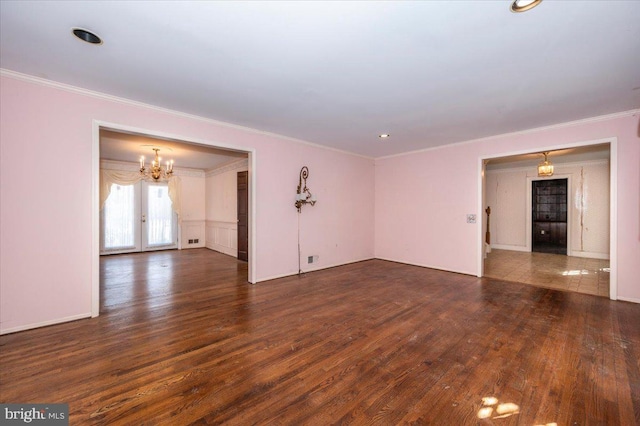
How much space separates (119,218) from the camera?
7.71 m

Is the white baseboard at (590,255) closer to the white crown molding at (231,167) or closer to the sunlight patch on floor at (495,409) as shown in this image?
the sunlight patch on floor at (495,409)

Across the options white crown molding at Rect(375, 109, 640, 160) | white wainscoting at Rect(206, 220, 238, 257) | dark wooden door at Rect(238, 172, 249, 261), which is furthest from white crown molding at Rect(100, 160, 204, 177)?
white crown molding at Rect(375, 109, 640, 160)

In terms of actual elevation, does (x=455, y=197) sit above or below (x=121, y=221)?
above

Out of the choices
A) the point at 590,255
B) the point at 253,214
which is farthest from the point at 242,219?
the point at 590,255

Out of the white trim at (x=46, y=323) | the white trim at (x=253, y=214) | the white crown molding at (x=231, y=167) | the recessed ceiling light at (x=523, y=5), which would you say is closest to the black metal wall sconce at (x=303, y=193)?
the white trim at (x=253, y=214)

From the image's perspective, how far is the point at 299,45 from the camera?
2.20 metres

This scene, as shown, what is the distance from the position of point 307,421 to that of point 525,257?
7.92 metres

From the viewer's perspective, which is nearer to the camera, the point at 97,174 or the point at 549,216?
the point at 97,174

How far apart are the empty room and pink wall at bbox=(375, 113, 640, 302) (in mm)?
41

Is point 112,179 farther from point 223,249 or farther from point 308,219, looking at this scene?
point 308,219

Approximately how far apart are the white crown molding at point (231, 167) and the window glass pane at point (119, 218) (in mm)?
2299

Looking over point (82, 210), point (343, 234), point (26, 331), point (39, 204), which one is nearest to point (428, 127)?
point (343, 234)

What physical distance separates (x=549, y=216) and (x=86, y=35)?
10917mm

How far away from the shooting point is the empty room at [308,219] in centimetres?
183
